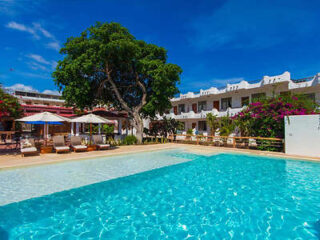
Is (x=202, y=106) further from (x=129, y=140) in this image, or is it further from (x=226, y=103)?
(x=129, y=140)

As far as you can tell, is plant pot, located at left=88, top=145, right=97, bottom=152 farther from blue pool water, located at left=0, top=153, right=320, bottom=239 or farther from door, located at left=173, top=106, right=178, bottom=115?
door, located at left=173, top=106, right=178, bottom=115

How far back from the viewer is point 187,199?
6.29 meters

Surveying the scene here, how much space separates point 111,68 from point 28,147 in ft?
37.3

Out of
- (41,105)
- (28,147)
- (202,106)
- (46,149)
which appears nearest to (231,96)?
(202,106)

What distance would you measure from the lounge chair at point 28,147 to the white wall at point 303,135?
17.4m

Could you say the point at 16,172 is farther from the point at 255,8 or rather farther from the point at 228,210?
the point at 255,8

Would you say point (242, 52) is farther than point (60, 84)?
Yes

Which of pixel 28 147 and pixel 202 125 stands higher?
pixel 202 125

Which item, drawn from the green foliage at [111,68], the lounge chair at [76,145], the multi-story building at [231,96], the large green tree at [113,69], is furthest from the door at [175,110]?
the lounge chair at [76,145]

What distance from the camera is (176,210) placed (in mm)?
5512

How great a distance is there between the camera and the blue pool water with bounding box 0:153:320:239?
442cm

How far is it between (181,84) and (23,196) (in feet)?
60.3

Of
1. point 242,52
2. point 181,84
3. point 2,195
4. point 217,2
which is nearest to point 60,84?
point 181,84

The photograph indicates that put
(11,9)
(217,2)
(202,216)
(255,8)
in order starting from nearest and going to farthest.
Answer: (202,216) < (11,9) < (255,8) < (217,2)
